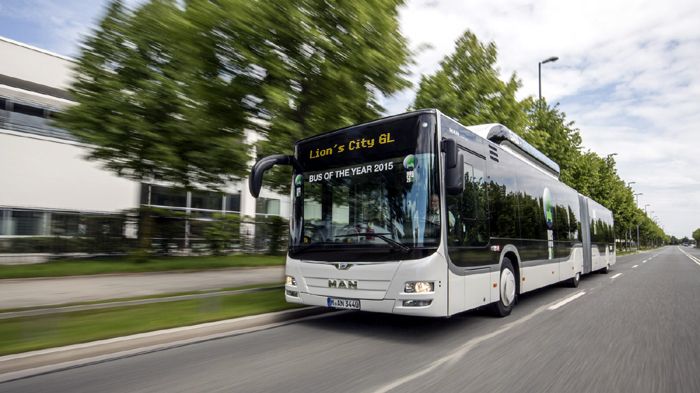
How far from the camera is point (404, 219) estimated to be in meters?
5.75

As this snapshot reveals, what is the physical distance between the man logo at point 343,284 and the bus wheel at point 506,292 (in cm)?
276

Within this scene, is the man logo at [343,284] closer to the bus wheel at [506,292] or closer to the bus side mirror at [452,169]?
the bus side mirror at [452,169]

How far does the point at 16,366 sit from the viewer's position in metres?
4.43

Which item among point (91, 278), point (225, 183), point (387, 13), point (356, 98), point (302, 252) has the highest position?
point (387, 13)

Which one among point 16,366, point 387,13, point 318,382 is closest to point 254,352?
point 318,382

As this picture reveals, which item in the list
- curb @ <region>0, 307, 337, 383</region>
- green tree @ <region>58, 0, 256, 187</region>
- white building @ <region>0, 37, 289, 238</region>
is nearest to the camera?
curb @ <region>0, 307, 337, 383</region>

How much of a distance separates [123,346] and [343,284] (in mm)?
2784

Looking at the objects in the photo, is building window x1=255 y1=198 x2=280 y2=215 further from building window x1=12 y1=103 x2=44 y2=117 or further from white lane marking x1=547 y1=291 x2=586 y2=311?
white lane marking x1=547 y1=291 x2=586 y2=311

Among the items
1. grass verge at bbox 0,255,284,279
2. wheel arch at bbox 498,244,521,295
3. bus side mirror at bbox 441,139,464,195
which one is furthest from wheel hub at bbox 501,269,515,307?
grass verge at bbox 0,255,284,279

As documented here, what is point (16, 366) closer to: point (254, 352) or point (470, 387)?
point (254, 352)

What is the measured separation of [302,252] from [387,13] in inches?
227

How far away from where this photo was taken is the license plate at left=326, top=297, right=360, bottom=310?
5914mm

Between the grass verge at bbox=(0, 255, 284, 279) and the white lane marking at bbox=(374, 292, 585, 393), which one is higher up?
the grass verge at bbox=(0, 255, 284, 279)

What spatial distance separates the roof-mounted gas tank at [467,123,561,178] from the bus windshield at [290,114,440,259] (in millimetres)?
2343
